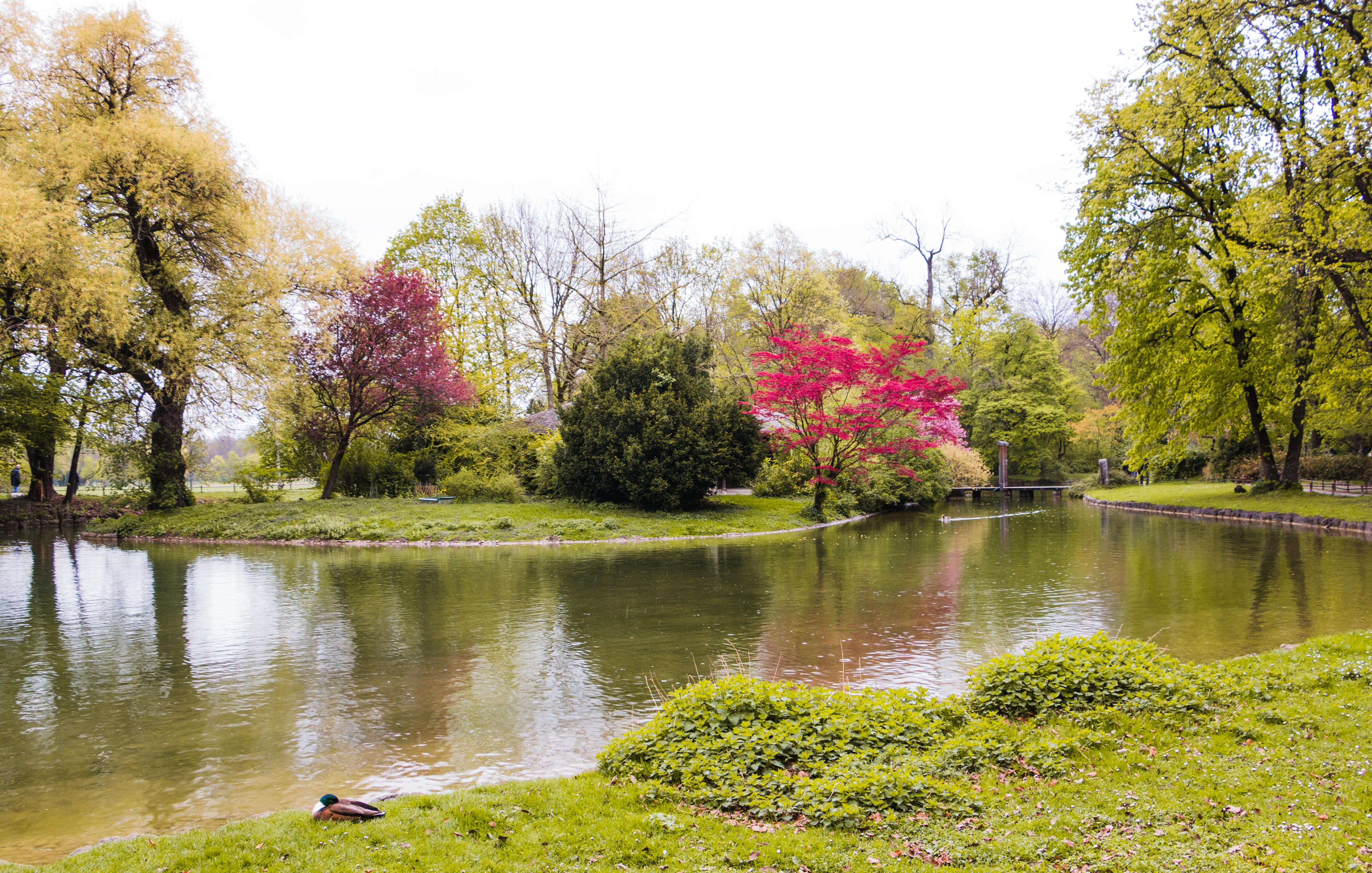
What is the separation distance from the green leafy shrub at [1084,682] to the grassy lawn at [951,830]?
0.71 metres

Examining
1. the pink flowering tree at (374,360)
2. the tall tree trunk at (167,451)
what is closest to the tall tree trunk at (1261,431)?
the pink flowering tree at (374,360)

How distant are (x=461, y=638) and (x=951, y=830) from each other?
780 centimetres

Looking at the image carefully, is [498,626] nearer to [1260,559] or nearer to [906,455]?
[1260,559]

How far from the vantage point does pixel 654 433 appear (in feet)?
77.5

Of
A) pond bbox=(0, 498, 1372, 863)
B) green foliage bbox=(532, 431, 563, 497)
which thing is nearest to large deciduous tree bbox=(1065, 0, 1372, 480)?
pond bbox=(0, 498, 1372, 863)

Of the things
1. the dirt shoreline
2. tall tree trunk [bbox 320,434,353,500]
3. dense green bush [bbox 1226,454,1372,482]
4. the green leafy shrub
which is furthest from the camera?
dense green bush [bbox 1226,454,1372,482]

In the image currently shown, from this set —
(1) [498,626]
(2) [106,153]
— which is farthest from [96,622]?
(2) [106,153]

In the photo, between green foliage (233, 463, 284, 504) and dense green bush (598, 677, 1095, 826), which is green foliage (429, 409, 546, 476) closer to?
green foliage (233, 463, 284, 504)

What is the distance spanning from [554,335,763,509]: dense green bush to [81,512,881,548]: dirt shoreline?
8.95 feet

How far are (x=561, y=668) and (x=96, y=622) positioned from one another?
8.22 metres

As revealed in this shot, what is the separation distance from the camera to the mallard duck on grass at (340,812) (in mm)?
4875

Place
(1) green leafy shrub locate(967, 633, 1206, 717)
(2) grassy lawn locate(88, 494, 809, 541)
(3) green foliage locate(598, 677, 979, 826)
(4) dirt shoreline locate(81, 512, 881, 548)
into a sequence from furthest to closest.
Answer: (2) grassy lawn locate(88, 494, 809, 541), (4) dirt shoreline locate(81, 512, 881, 548), (1) green leafy shrub locate(967, 633, 1206, 717), (3) green foliage locate(598, 677, 979, 826)

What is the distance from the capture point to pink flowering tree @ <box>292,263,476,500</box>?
26281 mm

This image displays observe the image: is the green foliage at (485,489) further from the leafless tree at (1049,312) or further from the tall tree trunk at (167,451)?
the leafless tree at (1049,312)
